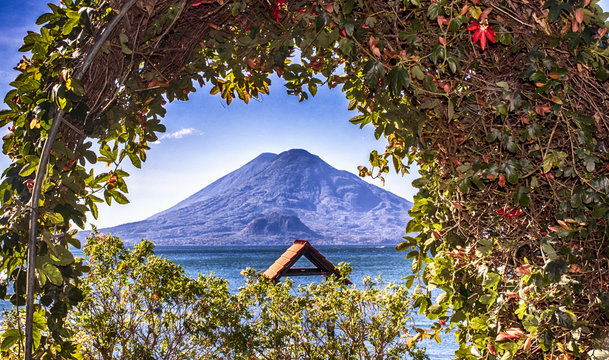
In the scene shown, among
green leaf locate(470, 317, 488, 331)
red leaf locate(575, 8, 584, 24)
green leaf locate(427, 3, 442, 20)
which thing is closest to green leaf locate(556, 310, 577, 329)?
green leaf locate(470, 317, 488, 331)

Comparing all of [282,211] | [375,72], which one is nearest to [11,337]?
[375,72]

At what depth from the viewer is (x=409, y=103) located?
4.89ft

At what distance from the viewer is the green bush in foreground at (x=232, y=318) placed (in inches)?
163

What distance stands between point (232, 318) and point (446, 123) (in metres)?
3.24

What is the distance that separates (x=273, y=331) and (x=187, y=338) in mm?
906

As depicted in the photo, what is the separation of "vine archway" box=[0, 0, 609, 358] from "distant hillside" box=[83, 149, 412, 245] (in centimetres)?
8827

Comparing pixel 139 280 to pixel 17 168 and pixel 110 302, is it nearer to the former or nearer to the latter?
pixel 110 302

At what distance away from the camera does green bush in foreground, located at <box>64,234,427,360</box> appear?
4133 mm

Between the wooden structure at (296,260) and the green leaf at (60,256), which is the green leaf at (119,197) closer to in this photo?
the green leaf at (60,256)

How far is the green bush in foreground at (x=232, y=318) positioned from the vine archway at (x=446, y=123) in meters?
2.87

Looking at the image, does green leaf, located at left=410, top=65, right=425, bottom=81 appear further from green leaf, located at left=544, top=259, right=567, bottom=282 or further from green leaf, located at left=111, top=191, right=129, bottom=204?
green leaf, located at left=111, top=191, right=129, bottom=204

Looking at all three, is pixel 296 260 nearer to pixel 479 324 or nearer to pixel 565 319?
pixel 479 324

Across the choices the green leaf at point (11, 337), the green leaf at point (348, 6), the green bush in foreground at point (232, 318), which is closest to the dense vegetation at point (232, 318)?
the green bush in foreground at point (232, 318)

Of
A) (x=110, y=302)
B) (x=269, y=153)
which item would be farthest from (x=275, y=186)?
(x=110, y=302)
